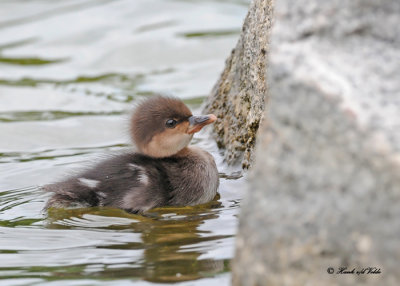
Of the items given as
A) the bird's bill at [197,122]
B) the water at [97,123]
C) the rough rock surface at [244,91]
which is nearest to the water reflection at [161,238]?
the water at [97,123]

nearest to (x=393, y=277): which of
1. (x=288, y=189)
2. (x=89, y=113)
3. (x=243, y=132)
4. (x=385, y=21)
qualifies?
(x=288, y=189)

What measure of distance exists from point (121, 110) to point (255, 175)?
→ 509 centimetres

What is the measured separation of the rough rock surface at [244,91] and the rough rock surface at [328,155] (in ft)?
6.65

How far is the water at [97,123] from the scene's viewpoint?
3432 mm

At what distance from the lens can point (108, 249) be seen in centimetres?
363

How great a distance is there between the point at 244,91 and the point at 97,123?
7.12 feet

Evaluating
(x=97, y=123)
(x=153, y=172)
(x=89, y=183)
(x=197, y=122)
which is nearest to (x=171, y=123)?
(x=197, y=122)

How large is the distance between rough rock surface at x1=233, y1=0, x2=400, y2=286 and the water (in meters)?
0.72

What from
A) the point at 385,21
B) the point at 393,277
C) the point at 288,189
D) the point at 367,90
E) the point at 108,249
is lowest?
the point at 108,249

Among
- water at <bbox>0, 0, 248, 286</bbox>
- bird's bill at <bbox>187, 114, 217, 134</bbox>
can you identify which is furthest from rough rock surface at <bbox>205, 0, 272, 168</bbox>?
bird's bill at <bbox>187, 114, 217, 134</bbox>

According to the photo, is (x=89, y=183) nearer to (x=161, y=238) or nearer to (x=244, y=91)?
(x=161, y=238)

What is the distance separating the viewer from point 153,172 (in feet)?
14.7

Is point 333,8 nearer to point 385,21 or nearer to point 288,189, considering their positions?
point 385,21

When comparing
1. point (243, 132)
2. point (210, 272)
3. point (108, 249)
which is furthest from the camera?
point (243, 132)
